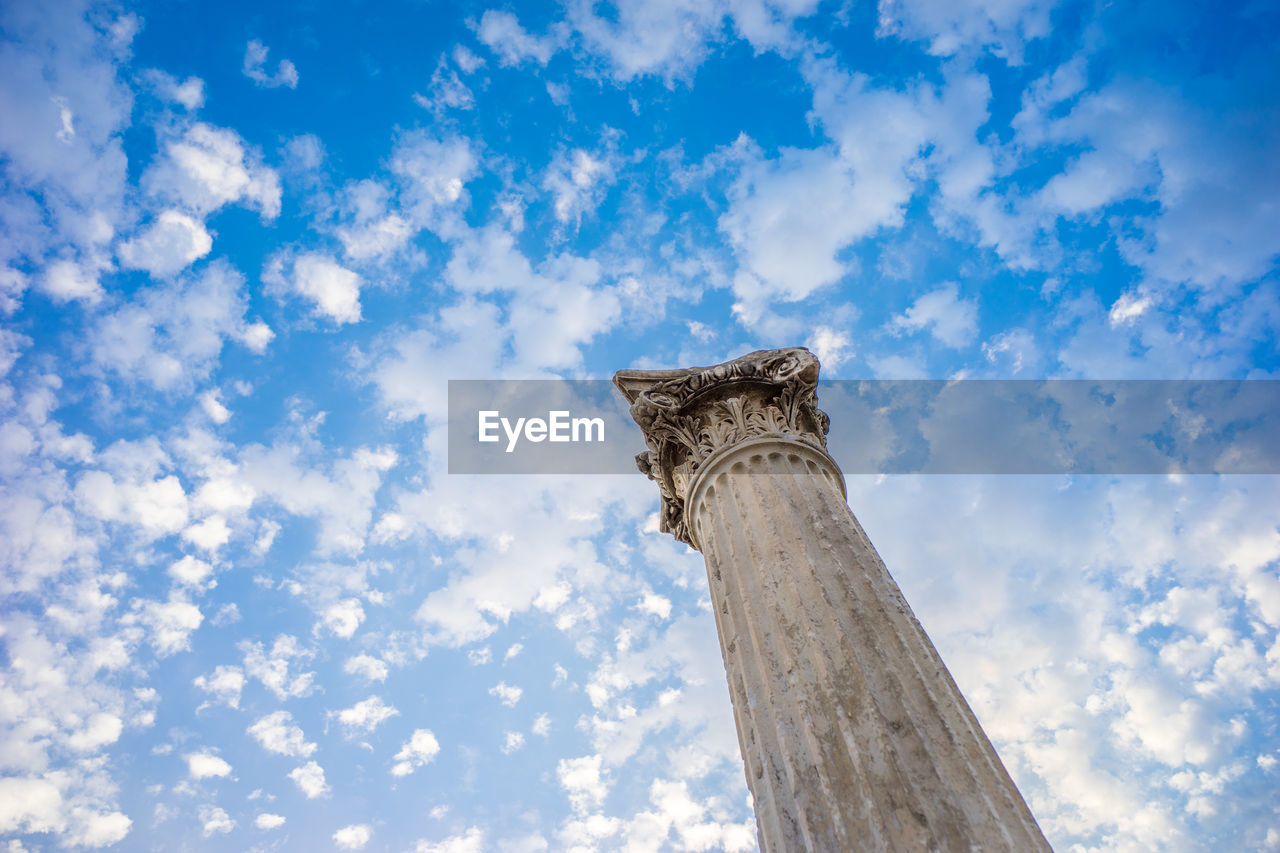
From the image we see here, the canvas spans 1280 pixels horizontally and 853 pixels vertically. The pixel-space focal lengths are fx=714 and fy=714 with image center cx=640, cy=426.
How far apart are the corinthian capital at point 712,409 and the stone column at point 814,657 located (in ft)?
0.11

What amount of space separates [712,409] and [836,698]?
567 cm

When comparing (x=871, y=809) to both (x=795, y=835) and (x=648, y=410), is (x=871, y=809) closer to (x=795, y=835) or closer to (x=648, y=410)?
(x=795, y=835)

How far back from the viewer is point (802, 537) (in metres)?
8.90

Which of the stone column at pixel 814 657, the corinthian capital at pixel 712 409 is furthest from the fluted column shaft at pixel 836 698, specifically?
the corinthian capital at pixel 712 409

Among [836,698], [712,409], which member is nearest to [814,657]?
[836,698]

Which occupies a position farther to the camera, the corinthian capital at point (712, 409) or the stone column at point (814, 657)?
the corinthian capital at point (712, 409)

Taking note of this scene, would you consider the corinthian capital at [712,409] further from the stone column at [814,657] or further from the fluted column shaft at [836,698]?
the fluted column shaft at [836,698]

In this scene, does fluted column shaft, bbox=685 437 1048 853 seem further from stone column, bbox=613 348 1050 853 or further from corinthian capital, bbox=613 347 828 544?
corinthian capital, bbox=613 347 828 544

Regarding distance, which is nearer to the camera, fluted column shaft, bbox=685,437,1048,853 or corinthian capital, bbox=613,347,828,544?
fluted column shaft, bbox=685,437,1048,853

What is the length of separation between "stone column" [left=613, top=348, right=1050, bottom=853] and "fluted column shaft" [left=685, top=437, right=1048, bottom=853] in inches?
0.6

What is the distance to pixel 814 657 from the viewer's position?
24.5 feet

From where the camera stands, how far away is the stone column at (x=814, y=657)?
618 cm

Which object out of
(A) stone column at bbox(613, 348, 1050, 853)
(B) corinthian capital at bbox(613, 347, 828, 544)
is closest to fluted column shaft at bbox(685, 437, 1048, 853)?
(A) stone column at bbox(613, 348, 1050, 853)

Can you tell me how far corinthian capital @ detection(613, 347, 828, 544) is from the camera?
37.0 ft
